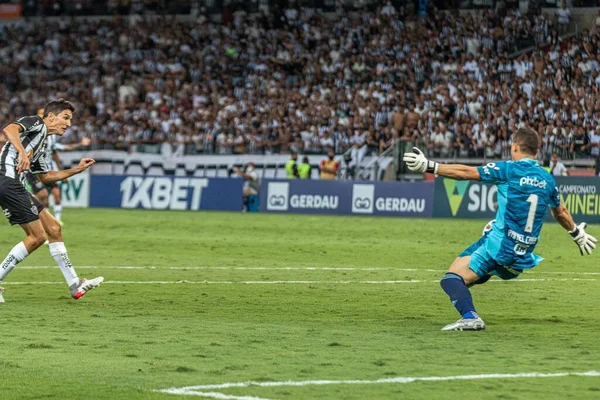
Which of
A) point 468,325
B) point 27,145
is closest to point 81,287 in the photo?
point 27,145

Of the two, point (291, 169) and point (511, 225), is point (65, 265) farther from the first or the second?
point (291, 169)

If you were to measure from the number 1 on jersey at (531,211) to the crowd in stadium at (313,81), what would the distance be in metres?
25.0

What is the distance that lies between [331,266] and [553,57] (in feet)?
71.4

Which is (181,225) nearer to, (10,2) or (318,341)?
(318,341)

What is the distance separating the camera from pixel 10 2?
60438 mm

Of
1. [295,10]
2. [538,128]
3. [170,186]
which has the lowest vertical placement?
[170,186]

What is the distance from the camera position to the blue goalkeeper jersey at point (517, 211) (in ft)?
36.8

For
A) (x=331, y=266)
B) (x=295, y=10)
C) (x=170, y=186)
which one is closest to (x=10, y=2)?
(x=295, y=10)

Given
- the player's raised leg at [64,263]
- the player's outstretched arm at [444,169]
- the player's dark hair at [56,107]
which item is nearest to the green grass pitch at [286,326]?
the player's raised leg at [64,263]

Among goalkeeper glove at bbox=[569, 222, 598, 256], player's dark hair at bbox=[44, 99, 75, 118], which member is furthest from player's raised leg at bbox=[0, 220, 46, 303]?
goalkeeper glove at bbox=[569, 222, 598, 256]

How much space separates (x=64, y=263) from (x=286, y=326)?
3.47 m

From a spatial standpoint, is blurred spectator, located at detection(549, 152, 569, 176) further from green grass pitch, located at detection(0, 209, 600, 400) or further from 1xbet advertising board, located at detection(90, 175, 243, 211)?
green grass pitch, located at detection(0, 209, 600, 400)

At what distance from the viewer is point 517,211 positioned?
11.2m

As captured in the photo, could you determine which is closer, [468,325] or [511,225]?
[468,325]
